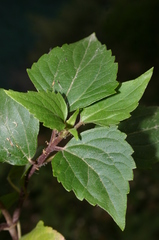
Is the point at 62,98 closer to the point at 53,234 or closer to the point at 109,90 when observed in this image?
the point at 109,90

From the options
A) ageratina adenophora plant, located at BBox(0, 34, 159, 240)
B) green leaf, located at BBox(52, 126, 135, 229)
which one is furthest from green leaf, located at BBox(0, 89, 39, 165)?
green leaf, located at BBox(52, 126, 135, 229)

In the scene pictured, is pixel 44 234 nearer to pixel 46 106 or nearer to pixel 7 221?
pixel 7 221

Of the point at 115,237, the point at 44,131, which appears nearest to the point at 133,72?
the point at 44,131

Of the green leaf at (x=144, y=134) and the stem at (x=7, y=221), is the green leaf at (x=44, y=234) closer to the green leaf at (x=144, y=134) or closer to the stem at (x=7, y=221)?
the stem at (x=7, y=221)

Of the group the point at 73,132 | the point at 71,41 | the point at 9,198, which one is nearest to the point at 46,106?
the point at 73,132

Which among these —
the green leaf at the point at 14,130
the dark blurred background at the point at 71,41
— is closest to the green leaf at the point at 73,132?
the green leaf at the point at 14,130
